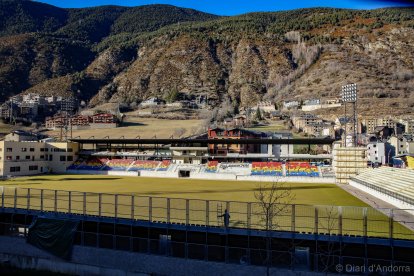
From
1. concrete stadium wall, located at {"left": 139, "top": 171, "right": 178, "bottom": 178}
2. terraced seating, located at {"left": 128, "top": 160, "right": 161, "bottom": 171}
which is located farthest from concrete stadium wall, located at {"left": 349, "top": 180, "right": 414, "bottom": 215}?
terraced seating, located at {"left": 128, "top": 160, "right": 161, "bottom": 171}

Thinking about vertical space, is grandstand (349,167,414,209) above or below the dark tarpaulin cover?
above

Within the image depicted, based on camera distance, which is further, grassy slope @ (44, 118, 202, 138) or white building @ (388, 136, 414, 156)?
grassy slope @ (44, 118, 202, 138)

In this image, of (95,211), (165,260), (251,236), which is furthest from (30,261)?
(251,236)

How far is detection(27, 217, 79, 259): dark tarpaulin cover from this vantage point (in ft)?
67.6

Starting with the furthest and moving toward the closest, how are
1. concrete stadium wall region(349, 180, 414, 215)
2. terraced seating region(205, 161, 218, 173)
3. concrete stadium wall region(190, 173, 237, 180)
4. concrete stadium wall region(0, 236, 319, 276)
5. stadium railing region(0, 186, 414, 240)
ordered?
terraced seating region(205, 161, 218, 173) → concrete stadium wall region(190, 173, 237, 180) → concrete stadium wall region(349, 180, 414, 215) → concrete stadium wall region(0, 236, 319, 276) → stadium railing region(0, 186, 414, 240)

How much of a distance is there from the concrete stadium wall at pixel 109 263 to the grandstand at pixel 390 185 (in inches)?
593

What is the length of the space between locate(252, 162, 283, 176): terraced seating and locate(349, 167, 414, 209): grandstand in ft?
40.2

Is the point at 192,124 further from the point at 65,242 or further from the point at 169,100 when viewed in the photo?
the point at 65,242

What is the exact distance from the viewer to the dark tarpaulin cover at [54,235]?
2061 cm

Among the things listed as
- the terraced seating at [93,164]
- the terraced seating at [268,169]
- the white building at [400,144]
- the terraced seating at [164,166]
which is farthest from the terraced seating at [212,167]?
the white building at [400,144]

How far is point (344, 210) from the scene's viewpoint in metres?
16.9

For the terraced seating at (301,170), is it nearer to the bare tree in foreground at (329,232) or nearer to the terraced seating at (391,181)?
the terraced seating at (391,181)

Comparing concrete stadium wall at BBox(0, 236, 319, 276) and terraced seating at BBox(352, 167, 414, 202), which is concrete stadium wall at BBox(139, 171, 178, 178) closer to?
terraced seating at BBox(352, 167, 414, 202)

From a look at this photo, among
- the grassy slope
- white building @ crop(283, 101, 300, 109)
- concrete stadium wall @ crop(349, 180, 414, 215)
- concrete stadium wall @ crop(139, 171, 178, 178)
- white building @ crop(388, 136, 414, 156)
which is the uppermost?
white building @ crop(283, 101, 300, 109)
